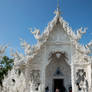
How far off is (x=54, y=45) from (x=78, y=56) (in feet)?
5.64

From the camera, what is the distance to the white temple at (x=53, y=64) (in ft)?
30.8

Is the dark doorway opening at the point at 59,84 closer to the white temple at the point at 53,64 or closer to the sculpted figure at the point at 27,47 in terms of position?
the white temple at the point at 53,64

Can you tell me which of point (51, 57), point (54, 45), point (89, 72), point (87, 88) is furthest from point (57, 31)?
point (87, 88)

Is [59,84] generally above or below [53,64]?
below

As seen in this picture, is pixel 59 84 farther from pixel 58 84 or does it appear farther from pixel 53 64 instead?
pixel 53 64

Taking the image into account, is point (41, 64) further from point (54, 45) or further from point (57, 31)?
point (57, 31)

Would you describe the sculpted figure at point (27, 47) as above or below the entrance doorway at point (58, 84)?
above

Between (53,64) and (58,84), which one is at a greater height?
(53,64)

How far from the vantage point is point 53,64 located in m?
10.9

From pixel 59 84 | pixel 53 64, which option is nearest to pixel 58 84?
pixel 59 84

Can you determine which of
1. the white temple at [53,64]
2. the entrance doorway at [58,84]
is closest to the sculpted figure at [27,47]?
the white temple at [53,64]

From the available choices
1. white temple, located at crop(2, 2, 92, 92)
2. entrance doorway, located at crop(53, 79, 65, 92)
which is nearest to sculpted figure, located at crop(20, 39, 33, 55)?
white temple, located at crop(2, 2, 92, 92)

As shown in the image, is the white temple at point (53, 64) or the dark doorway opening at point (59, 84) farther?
the dark doorway opening at point (59, 84)

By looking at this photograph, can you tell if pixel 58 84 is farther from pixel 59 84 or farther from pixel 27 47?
pixel 27 47
